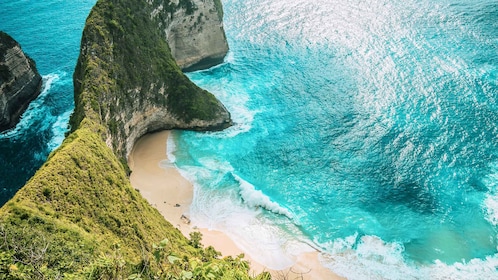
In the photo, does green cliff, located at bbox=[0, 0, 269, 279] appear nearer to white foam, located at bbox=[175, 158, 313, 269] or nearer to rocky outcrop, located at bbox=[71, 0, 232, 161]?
rocky outcrop, located at bbox=[71, 0, 232, 161]

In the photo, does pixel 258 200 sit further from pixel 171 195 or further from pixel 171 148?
pixel 171 148

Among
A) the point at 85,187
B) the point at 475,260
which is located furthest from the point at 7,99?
the point at 475,260

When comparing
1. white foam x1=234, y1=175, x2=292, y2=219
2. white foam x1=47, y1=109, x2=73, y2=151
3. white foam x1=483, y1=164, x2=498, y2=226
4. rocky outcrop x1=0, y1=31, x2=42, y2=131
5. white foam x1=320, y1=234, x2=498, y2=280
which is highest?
rocky outcrop x1=0, y1=31, x2=42, y2=131

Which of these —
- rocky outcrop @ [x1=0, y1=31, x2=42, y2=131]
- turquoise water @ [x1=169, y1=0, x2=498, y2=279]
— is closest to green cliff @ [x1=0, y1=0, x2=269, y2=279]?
turquoise water @ [x1=169, y1=0, x2=498, y2=279]

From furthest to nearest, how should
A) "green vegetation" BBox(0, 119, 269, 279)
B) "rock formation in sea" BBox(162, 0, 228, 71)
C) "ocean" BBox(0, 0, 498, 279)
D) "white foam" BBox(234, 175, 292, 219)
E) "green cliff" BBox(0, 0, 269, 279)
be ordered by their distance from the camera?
"rock formation in sea" BBox(162, 0, 228, 71), "white foam" BBox(234, 175, 292, 219), "ocean" BBox(0, 0, 498, 279), "green cliff" BBox(0, 0, 269, 279), "green vegetation" BBox(0, 119, 269, 279)

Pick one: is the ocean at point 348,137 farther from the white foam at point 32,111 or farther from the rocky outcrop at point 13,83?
the rocky outcrop at point 13,83

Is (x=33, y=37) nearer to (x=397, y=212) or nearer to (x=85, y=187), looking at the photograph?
(x=85, y=187)

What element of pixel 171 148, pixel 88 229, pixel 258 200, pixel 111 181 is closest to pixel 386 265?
pixel 258 200

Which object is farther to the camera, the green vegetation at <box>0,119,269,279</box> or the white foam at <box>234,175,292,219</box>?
the white foam at <box>234,175,292,219</box>
